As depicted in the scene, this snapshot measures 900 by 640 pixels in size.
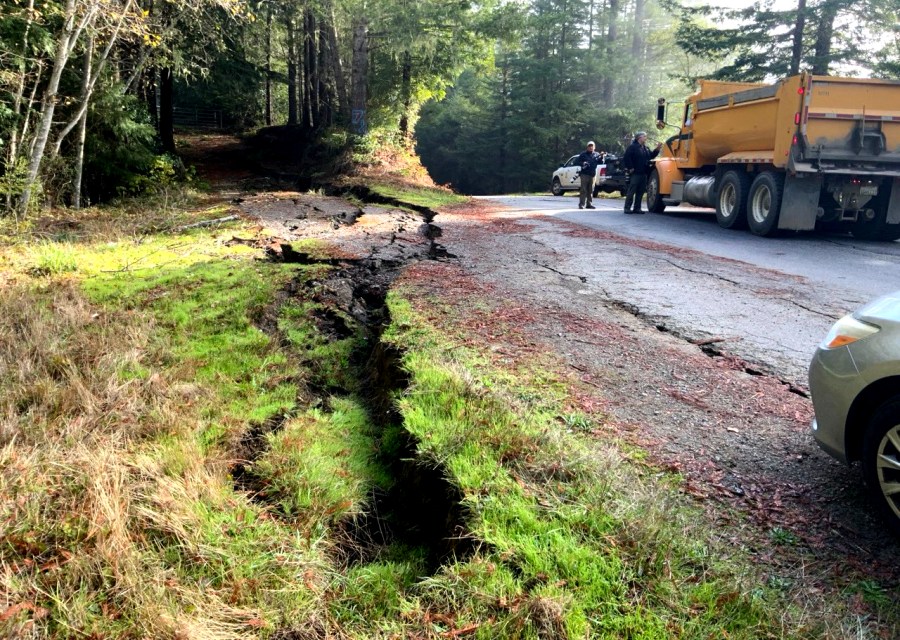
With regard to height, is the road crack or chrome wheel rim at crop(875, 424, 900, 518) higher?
the road crack

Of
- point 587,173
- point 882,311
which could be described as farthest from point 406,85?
point 882,311

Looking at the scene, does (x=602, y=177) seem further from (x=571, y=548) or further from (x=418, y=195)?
(x=571, y=548)

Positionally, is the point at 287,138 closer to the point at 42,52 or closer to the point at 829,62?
the point at 42,52

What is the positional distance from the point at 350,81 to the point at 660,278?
695 inches

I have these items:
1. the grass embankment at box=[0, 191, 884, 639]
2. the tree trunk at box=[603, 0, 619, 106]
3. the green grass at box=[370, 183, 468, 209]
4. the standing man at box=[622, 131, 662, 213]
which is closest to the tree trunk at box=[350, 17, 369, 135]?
the green grass at box=[370, 183, 468, 209]

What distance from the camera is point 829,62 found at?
74.1 ft

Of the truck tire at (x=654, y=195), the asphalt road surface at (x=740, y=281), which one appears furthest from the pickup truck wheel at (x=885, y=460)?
the truck tire at (x=654, y=195)

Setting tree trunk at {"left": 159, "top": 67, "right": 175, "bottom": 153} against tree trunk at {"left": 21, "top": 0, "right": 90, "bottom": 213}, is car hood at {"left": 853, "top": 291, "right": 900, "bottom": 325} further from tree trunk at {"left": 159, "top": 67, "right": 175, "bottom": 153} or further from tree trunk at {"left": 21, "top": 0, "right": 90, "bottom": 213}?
tree trunk at {"left": 159, "top": 67, "right": 175, "bottom": 153}

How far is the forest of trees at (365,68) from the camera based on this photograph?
1095 cm

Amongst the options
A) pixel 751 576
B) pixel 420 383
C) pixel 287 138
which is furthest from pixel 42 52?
pixel 287 138

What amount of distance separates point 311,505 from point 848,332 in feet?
9.68

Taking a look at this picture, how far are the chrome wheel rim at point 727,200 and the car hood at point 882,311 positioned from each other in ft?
35.7

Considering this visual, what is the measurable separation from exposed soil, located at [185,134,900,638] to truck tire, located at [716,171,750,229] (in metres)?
6.51

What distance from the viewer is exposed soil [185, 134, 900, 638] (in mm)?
2775
